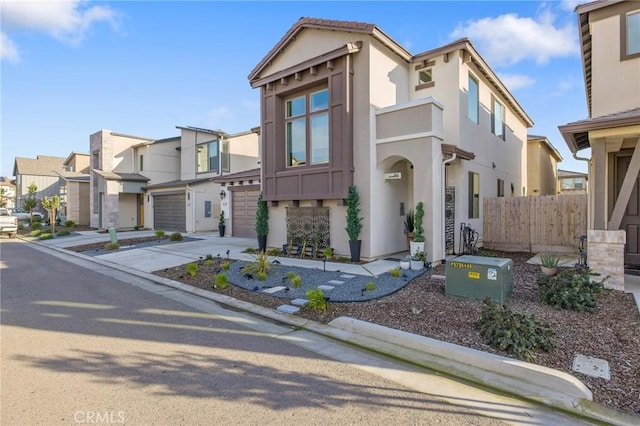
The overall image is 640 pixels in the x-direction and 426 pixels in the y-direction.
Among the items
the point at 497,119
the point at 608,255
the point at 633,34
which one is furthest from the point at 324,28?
the point at 608,255

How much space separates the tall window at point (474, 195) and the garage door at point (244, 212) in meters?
10.0

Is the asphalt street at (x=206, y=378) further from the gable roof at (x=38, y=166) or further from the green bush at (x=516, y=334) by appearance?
the gable roof at (x=38, y=166)

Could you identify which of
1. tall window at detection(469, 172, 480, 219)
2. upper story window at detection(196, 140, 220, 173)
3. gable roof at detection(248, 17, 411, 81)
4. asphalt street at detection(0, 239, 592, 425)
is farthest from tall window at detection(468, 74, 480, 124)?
upper story window at detection(196, 140, 220, 173)

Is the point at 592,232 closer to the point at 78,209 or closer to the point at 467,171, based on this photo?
the point at 467,171

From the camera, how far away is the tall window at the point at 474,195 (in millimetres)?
12078

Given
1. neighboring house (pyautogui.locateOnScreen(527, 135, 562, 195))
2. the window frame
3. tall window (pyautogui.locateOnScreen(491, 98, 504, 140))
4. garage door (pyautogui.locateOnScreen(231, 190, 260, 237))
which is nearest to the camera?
the window frame

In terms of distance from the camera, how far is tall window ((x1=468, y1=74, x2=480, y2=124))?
39.9ft

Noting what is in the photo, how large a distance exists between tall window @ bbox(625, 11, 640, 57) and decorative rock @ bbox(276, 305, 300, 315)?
31.3ft

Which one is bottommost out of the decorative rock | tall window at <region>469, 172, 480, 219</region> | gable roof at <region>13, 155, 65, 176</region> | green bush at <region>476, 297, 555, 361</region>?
the decorative rock

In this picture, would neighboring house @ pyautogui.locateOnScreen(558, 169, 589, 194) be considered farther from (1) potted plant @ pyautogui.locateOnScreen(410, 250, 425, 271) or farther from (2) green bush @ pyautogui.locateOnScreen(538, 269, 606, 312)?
(2) green bush @ pyautogui.locateOnScreen(538, 269, 606, 312)

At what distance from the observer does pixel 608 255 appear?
6.92 metres

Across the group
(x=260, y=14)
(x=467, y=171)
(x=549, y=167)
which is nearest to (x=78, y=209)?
(x=260, y=14)

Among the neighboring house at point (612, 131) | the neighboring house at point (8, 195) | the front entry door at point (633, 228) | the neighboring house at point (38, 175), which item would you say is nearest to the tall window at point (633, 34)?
the neighboring house at point (612, 131)

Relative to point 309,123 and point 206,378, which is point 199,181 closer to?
point 309,123
